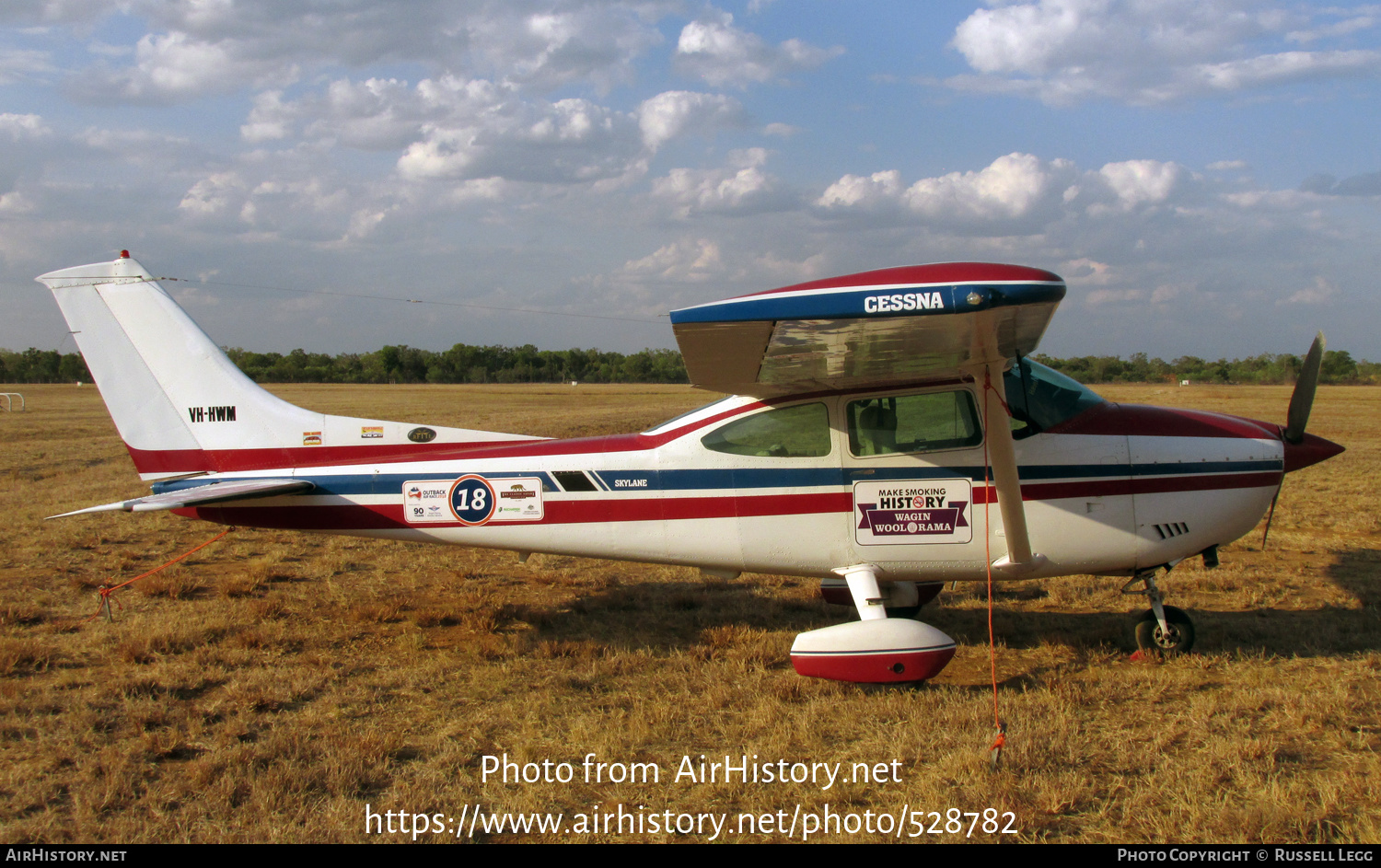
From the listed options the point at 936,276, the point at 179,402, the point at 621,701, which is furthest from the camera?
the point at 179,402

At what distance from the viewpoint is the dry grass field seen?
3.54 meters

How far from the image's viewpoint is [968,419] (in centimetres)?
516

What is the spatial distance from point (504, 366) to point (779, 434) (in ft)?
215

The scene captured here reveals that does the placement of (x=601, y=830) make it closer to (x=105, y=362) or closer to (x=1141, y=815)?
(x=1141, y=815)

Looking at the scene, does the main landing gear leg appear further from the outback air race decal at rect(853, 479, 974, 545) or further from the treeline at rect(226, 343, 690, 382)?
the treeline at rect(226, 343, 690, 382)

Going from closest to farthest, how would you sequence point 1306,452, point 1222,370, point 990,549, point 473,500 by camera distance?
1. point 990,549
2. point 1306,452
3. point 473,500
4. point 1222,370

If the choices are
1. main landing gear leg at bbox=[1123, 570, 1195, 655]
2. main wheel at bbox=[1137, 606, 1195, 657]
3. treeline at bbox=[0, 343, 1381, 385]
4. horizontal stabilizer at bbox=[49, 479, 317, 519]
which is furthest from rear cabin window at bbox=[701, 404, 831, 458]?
treeline at bbox=[0, 343, 1381, 385]

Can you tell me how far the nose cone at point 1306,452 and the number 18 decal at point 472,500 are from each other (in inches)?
215

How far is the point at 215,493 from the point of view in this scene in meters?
5.54

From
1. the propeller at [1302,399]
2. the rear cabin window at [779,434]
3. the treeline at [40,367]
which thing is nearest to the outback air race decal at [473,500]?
the rear cabin window at [779,434]

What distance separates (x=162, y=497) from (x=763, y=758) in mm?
4253

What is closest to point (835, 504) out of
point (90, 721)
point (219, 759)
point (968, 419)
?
point (968, 419)

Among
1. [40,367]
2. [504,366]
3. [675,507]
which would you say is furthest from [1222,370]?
[40,367]

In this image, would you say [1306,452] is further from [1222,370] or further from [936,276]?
[1222,370]
